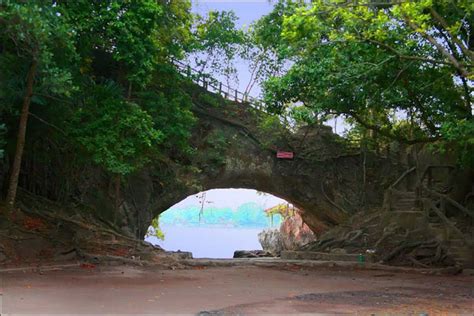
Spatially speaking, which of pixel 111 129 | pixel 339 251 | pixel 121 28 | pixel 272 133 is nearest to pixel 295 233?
pixel 272 133

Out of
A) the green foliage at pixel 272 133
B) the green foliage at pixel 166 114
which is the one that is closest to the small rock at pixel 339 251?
the green foliage at pixel 272 133

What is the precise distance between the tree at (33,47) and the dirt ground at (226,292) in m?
3.50

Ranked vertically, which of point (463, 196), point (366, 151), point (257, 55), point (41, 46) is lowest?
point (463, 196)

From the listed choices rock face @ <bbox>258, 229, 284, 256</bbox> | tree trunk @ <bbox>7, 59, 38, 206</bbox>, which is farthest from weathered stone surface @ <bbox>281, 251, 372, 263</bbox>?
rock face @ <bbox>258, 229, 284, 256</bbox>

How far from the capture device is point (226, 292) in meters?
9.11

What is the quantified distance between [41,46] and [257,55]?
46.1 feet

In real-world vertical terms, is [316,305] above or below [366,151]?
below

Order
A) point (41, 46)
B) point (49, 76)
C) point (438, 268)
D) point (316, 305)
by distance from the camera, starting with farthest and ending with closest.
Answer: point (438, 268)
point (49, 76)
point (41, 46)
point (316, 305)

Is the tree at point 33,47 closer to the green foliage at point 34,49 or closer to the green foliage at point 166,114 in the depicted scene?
the green foliage at point 34,49

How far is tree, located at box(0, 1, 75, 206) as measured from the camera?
8.57 metres

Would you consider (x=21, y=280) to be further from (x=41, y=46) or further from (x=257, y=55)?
(x=257, y=55)

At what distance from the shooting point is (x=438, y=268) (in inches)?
550

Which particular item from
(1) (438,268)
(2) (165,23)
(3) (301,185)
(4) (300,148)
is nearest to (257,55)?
(4) (300,148)

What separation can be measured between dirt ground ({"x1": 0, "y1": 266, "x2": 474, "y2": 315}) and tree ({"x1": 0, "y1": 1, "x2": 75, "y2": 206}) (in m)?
3.50
